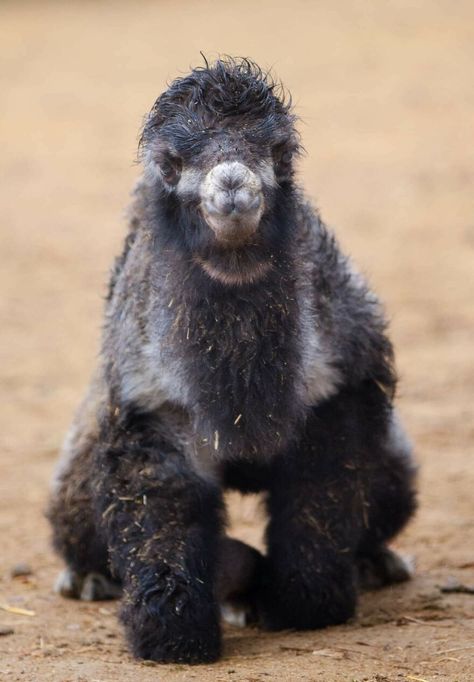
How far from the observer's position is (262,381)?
5641 millimetres

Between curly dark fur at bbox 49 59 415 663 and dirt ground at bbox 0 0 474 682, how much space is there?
0.29 m

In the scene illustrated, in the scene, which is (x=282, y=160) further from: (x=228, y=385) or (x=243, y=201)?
(x=228, y=385)

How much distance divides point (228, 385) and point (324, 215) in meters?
9.55

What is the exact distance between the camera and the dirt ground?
19.8 ft

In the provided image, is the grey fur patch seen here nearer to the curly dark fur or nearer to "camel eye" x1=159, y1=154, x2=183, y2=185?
the curly dark fur

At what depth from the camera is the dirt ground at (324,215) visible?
603cm

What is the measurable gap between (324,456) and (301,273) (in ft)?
2.77

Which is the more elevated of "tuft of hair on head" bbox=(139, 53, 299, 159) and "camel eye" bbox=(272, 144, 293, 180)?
"tuft of hair on head" bbox=(139, 53, 299, 159)

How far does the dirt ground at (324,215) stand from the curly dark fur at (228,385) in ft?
0.97

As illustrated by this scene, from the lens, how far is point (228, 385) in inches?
222

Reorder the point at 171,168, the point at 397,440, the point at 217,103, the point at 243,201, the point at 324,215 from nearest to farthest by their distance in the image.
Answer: the point at 243,201 → the point at 217,103 → the point at 171,168 → the point at 397,440 → the point at 324,215

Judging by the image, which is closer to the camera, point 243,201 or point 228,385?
point 243,201

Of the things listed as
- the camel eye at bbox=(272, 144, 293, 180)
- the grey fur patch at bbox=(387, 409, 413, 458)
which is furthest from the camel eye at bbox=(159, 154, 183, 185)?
the grey fur patch at bbox=(387, 409, 413, 458)

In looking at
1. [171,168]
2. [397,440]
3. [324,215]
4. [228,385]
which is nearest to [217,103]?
[171,168]
